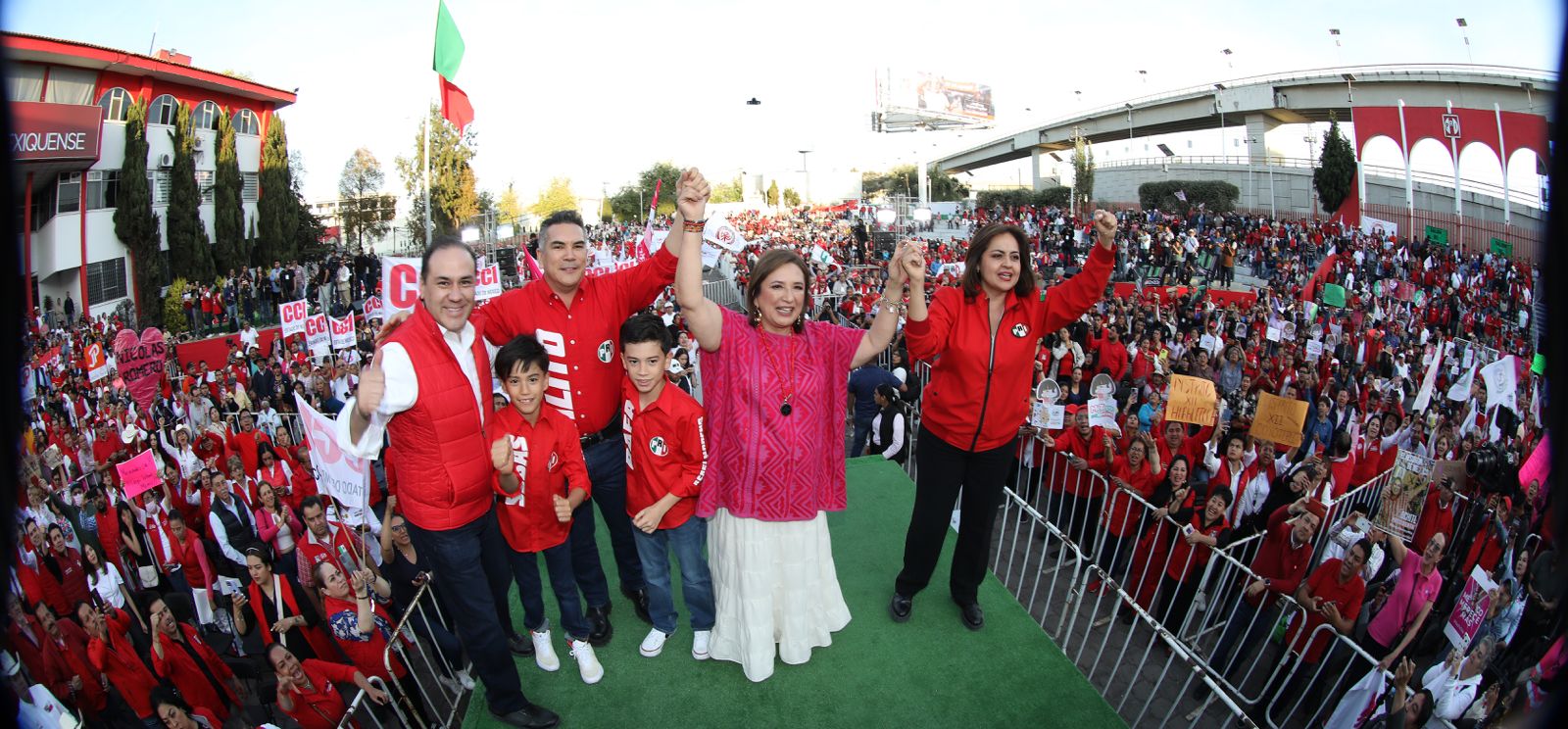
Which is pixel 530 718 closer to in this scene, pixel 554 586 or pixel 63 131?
pixel 554 586

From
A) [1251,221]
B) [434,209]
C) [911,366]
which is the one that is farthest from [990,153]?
[911,366]

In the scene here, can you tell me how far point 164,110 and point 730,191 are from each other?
60971 millimetres

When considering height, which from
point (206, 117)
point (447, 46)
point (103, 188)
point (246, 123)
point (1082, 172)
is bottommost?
point (447, 46)

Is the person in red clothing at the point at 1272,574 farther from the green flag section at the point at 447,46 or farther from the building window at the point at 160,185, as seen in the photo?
the building window at the point at 160,185

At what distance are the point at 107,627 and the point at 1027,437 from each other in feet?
23.3

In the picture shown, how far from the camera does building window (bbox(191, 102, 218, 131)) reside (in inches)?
1098

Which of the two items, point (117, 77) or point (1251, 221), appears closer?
point (117, 77)

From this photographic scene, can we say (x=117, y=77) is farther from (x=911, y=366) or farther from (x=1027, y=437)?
(x=1027, y=437)

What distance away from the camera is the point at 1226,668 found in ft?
18.5

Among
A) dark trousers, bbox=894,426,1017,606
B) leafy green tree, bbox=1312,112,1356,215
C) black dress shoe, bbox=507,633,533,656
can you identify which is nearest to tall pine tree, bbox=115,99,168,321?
black dress shoe, bbox=507,633,533,656

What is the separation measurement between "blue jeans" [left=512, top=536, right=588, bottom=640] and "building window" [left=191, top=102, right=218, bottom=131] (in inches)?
1242

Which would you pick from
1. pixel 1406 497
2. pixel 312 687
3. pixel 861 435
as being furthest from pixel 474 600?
pixel 1406 497

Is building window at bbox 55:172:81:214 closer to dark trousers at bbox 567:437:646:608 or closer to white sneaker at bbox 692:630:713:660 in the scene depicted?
dark trousers at bbox 567:437:646:608

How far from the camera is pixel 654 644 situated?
13.0ft
